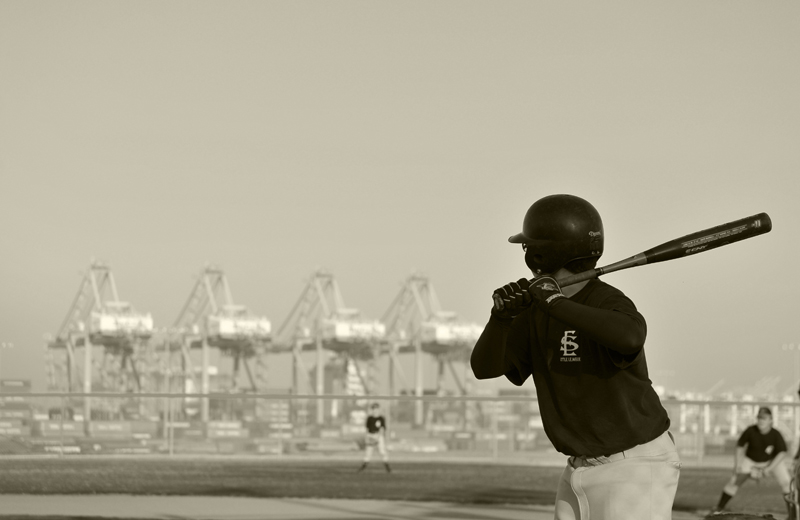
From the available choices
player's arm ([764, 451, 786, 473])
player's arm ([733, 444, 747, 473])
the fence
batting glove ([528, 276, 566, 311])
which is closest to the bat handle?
batting glove ([528, 276, 566, 311])

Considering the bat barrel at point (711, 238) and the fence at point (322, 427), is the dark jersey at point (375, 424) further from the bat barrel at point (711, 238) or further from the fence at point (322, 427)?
the bat barrel at point (711, 238)

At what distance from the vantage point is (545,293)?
345cm

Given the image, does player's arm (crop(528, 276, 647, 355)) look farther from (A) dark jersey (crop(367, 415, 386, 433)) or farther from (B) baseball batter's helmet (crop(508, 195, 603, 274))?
(A) dark jersey (crop(367, 415, 386, 433))

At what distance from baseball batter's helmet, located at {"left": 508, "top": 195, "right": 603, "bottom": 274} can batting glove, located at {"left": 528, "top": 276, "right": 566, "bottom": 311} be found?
0.97ft

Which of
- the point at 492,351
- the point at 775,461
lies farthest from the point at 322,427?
the point at 492,351

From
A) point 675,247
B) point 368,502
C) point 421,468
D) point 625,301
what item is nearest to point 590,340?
point 625,301

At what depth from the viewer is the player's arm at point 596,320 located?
3.39 metres

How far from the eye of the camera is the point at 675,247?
150 inches

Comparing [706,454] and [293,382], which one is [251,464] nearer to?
[706,454]

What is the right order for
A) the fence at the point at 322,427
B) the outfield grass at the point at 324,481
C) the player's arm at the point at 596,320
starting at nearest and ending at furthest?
the player's arm at the point at 596,320 → the outfield grass at the point at 324,481 → the fence at the point at 322,427

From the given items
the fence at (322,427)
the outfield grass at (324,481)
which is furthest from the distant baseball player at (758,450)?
the fence at (322,427)

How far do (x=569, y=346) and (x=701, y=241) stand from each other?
60 centimetres

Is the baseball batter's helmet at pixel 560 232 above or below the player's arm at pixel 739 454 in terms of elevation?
above

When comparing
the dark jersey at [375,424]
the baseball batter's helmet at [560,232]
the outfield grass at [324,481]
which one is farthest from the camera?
the dark jersey at [375,424]
